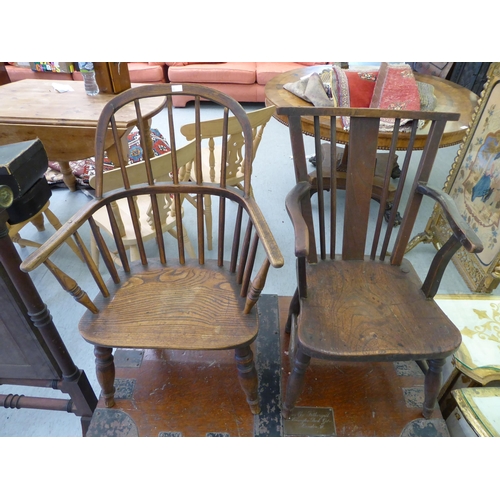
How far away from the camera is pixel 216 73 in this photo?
13.7ft

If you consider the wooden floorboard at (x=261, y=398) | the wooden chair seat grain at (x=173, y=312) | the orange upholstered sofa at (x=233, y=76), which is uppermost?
the orange upholstered sofa at (x=233, y=76)

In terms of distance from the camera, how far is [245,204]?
1061mm

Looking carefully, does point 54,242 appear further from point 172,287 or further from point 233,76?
point 233,76

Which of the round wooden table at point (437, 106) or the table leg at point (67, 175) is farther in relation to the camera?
the table leg at point (67, 175)

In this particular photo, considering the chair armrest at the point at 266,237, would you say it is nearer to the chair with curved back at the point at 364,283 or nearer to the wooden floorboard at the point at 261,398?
the chair with curved back at the point at 364,283

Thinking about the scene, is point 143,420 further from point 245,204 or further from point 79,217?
point 245,204

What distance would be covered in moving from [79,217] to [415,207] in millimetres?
1120

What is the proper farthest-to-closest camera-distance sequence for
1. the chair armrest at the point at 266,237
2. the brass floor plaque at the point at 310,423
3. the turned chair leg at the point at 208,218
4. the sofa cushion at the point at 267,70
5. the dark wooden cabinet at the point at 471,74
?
the sofa cushion at the point at 267,70 → the dark wooden cabinet at the point at 471,74 → the turned chair leg at the point at 208,218 → the brass floor plaque at the point at 310,423 → the chair armrest at the point at 266,237

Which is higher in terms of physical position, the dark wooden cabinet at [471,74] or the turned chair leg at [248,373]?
the dark wooden cabinet at [471,74]

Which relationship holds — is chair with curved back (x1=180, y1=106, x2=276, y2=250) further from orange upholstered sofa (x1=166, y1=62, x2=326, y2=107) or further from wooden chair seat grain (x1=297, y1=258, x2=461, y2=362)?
orange upholstered sofa (x1=166, y1=62, x2=326, y2=107)

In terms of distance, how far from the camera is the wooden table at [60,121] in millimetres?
1759

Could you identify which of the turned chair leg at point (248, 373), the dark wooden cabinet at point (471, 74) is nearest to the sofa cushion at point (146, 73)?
the dark wooden cabinet at point (471, 74)

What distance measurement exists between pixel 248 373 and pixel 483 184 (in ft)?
5.30

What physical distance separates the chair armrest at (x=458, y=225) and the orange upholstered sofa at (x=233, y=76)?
3626mm
